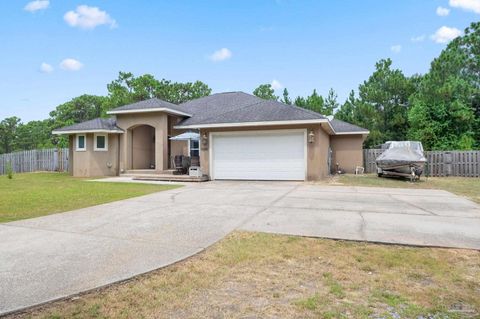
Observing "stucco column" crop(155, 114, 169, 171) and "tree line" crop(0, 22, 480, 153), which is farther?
"tree line" crop(0, 22, 480, 153)

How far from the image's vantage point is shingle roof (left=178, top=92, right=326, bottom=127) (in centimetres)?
1407

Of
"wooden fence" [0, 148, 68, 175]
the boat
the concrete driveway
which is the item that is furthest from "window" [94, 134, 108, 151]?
the boat

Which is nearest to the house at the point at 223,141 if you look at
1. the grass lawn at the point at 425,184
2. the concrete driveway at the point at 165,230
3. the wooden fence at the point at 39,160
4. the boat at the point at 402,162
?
the grass lawn at the point at 425,184

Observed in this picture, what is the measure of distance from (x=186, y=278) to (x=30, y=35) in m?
19.4

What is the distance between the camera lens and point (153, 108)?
1689 cm

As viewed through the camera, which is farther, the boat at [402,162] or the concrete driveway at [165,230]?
the boat at [402,162]

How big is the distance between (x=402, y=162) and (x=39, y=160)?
24.5m

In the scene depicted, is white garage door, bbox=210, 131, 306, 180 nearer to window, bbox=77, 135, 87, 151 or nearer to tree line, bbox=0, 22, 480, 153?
window, bbox=77, 135, 87, 151

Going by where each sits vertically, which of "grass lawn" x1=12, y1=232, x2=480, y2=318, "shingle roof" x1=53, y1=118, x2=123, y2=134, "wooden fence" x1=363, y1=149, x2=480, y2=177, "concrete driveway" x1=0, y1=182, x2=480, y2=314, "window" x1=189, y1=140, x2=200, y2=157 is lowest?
"grass lawn" x1=12, y1=232, x2=480, y2=318

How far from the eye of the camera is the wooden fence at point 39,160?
22172 millimetres

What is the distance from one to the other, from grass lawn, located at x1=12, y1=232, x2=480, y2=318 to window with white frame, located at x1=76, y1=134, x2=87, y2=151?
16.7 metres

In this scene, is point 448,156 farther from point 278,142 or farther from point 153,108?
point 153,108

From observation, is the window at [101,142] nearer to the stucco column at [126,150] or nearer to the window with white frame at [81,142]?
the window with white frame at [81,142]

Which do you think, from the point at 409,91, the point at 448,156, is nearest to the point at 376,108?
the point at 409,91
